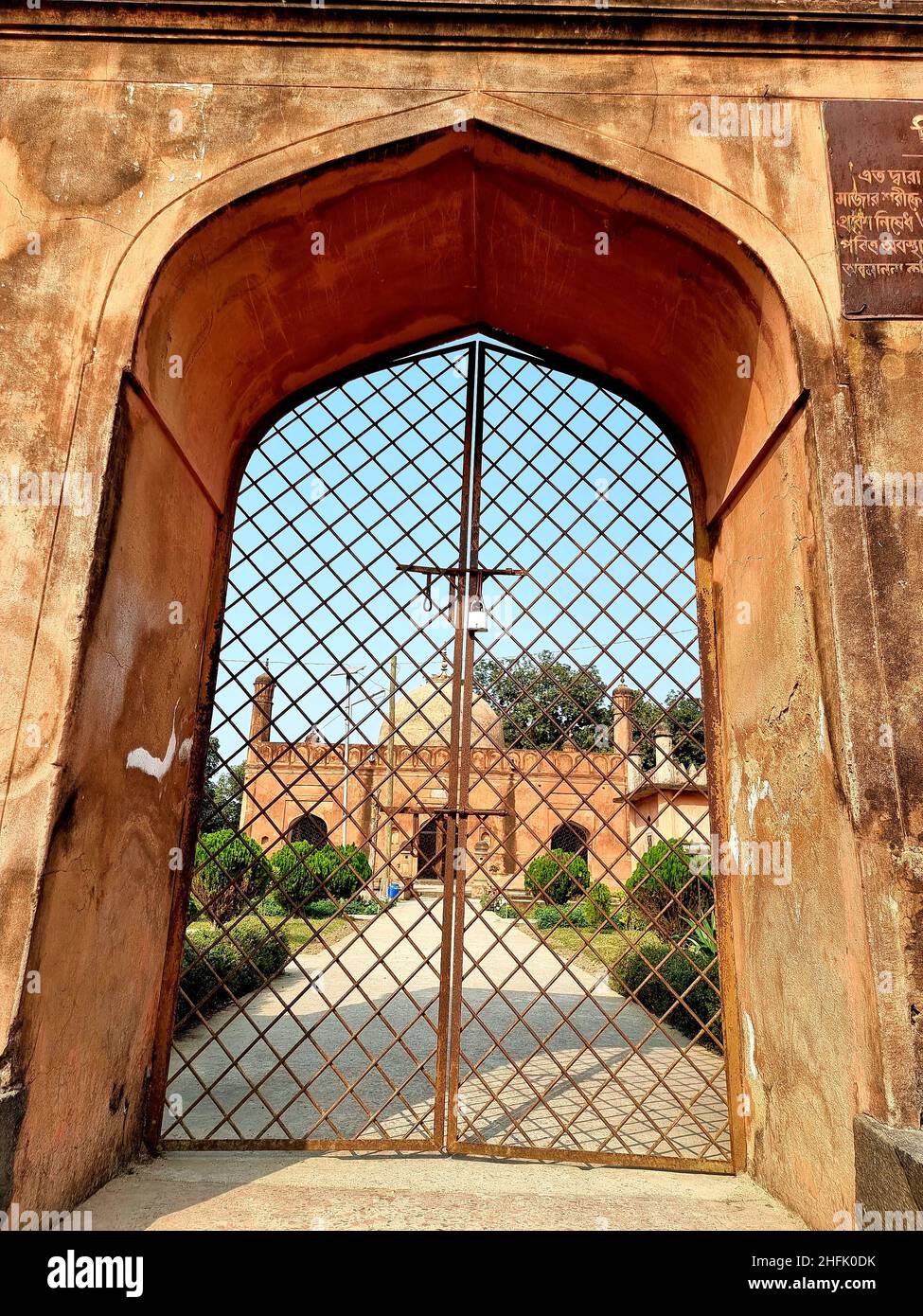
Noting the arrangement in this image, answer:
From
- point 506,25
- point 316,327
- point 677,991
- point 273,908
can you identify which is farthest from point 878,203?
point 273,908

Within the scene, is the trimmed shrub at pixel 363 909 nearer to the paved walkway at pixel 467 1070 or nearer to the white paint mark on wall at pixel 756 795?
the paved walkway at pixel 467 1070

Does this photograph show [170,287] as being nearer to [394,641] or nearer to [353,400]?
[353,400]

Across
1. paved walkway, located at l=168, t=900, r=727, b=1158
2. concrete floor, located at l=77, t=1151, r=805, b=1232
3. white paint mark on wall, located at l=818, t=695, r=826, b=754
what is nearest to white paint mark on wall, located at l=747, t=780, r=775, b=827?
white paint mark on wall, located at l=818, t=695, r=826, b=754

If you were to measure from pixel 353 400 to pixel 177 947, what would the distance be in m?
2.57

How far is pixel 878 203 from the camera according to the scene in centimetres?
274

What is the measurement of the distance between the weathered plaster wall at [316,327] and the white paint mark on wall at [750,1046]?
1 cm

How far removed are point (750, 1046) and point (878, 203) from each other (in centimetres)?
300

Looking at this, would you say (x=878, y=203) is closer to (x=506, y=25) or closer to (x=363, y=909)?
(x=506, y=25)

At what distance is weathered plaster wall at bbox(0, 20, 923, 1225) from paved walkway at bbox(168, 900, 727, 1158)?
72 cm

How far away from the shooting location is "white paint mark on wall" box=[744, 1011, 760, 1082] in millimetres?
2762

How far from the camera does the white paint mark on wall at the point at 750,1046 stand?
276cm

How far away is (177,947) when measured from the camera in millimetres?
2961

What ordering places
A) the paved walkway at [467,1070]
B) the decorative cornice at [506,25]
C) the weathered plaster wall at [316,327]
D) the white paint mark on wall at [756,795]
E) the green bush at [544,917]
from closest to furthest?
the weathered plaster wall at [316,327], the white paint mark on wall at [756,795], the decorative cornice at [506,25], the paved walkway at [467,1070], the green bush at [544,917]

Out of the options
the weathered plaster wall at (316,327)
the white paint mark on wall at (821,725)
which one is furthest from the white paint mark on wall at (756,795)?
the white paint mark on wall at (821,725)
